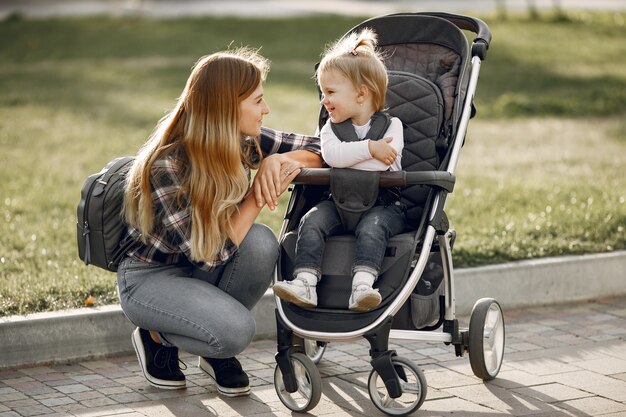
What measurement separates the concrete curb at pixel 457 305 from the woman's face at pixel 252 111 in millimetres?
1328

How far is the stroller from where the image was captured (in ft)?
15.0

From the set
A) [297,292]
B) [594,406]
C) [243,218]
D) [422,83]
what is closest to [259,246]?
[243,218]

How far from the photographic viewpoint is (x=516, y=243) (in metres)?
6.86

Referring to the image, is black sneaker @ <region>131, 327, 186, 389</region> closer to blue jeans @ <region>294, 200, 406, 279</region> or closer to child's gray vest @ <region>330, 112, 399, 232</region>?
blue jeans @ <region>294, 200, 406, 279</region>

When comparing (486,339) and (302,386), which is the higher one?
(486,339)

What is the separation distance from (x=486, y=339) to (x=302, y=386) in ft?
3.09

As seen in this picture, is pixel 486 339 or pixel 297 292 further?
pixel 486 339

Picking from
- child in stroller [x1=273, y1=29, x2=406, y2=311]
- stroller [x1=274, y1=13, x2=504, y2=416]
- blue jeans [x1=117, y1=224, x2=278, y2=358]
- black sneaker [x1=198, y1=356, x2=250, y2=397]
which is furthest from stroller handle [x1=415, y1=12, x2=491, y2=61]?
black sneaker [x1=198, y1=356, x2=250, y2=397]

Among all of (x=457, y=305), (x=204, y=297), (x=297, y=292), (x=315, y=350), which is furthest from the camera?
(x=457, y=305)

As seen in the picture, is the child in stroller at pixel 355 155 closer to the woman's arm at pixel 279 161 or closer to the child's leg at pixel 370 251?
the child's leg at pixel 370 251

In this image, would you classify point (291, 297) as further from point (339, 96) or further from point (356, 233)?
point (339, 96)

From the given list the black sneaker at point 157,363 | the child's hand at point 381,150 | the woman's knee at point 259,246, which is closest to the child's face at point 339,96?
the child's hand at point 381,150

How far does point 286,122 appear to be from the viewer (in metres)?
11.9

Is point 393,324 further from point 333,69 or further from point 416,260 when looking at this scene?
point 333,69
